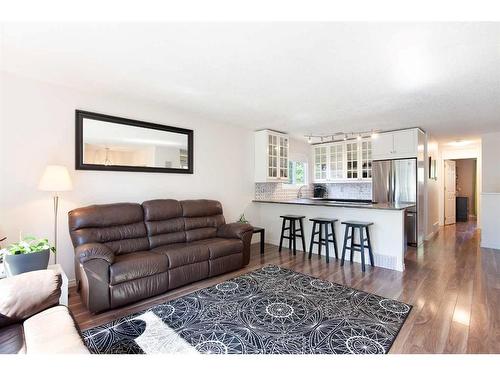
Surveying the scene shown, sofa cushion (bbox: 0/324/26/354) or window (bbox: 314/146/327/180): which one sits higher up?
window (bbox: 314/146/327/180)

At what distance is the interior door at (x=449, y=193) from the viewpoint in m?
7.47

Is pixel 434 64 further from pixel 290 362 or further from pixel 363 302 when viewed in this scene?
pixel 290 362

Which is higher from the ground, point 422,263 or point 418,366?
point 418,366

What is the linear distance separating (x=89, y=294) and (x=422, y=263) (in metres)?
4.44

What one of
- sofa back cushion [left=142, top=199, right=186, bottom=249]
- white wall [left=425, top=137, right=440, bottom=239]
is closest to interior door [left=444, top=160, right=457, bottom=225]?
white wall [left=425, top=137, right=440, bottom=239]

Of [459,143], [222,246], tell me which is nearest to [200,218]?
[222,246]

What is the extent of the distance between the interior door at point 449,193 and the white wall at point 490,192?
1.93 metres

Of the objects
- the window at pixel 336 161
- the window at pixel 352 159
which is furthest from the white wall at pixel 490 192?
the window at pixel 336 161

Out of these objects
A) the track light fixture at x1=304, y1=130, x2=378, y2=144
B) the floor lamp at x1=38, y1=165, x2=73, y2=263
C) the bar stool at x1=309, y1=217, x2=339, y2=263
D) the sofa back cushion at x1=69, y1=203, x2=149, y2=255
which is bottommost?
the bar stool at x1=309, y1=217, x2=339, y2=263

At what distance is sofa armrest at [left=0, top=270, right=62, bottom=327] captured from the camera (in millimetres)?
1478

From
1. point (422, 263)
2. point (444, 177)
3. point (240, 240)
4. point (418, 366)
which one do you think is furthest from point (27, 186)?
point (444, 177)

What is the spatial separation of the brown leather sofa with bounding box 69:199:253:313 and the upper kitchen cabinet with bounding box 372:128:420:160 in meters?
3.38

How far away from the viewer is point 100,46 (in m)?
2.10

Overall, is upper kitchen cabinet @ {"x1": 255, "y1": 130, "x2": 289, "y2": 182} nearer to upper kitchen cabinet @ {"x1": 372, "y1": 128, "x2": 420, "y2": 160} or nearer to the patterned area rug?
upper kitchen cabinet @ {"x1": 372, "y1": 128, "x2": 420, "y2": 160}
